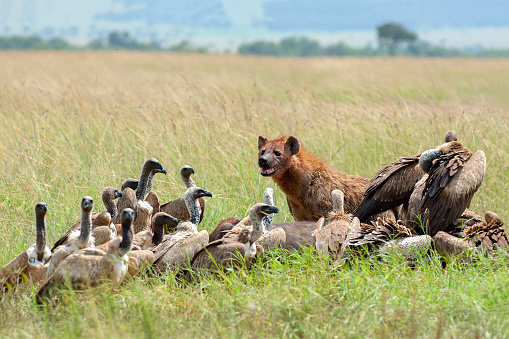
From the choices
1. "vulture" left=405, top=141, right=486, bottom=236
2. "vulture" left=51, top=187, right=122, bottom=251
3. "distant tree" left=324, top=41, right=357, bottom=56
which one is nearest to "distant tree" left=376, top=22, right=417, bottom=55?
"distant tree" left=324, top=41, right=357, bottom=56

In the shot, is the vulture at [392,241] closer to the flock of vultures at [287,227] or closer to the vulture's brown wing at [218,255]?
the flock of vultures at [287,227]

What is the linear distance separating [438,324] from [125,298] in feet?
7.33

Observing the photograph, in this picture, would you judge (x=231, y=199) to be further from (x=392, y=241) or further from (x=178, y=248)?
(x=392, y=241)

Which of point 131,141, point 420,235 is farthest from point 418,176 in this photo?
point 131,141

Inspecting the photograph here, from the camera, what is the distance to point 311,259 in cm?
587

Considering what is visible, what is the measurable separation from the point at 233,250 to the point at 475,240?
6.70ft

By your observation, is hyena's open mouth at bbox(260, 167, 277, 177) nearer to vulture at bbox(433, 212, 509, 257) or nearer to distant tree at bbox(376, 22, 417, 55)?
vulture at bbox(433, 212, 509, 257)

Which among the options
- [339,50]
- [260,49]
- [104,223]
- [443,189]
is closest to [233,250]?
[104,223]

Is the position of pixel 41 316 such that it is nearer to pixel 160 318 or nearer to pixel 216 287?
pixel 160 318

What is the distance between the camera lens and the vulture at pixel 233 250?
5.78m

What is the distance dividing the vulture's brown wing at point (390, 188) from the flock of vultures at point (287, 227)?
1 cm

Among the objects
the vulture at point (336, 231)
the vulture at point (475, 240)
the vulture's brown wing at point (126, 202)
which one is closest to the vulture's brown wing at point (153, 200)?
the vulture's brown wing at point (126, 202)

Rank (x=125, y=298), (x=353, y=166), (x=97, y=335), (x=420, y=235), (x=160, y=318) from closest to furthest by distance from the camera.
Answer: (x=97, y=335) < (x=160, y=318) < (x=125, y=298) < (x=420, y=235) < (x=353, y=166)

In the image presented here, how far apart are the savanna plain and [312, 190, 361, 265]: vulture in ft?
0.64
